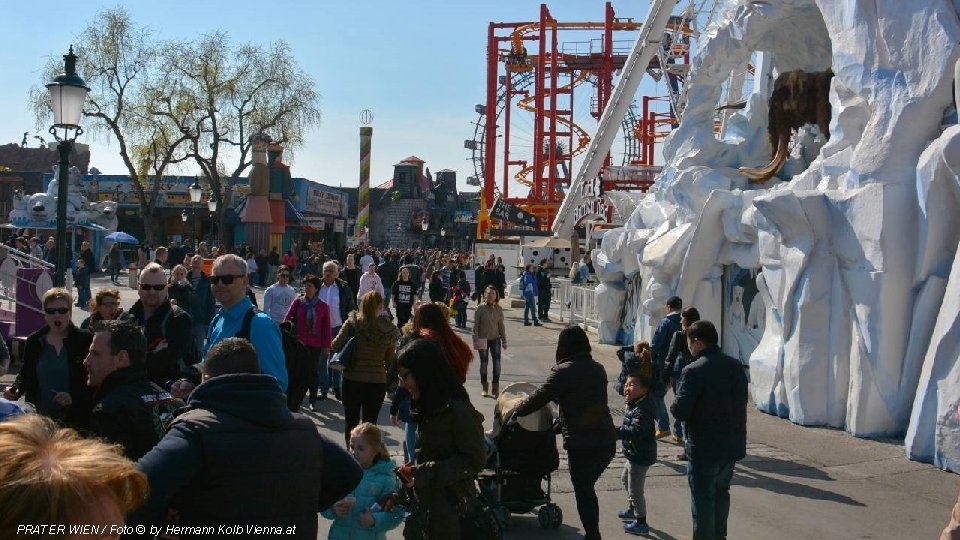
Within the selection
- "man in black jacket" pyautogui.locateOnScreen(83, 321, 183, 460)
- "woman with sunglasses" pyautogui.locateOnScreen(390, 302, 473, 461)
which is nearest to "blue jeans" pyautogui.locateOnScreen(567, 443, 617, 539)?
"woman with sunglasses" pyautogui.locateOnScreen(390, 302, 473, 461)

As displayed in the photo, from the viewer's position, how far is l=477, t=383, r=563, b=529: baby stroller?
611 centimetres

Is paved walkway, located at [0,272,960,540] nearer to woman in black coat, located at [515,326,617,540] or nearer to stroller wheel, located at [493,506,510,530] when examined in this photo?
woman in black coat, located at [515,326,617,540]

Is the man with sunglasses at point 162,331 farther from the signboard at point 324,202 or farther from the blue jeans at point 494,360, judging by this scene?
the signboard at point 324,202

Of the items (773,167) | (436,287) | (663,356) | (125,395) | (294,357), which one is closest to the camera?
(125,395)

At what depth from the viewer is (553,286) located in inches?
1021

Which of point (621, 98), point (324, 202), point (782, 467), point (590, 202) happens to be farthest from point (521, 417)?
point (324, 202)

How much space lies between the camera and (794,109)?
14.0 metres

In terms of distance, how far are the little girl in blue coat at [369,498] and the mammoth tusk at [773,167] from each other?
1069 centimetres

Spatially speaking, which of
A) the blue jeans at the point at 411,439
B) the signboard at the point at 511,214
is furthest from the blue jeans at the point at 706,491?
the signboard at the point at 511,214

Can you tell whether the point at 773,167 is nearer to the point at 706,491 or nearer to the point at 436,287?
the point at 436,287

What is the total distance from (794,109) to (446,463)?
453 inches

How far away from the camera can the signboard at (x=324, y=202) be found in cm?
5228

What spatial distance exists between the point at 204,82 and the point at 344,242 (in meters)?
23.4

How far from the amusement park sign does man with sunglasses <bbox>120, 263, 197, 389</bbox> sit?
24.3 m
